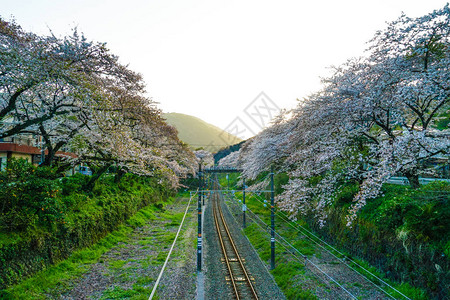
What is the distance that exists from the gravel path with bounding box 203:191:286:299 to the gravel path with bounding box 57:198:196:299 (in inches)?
38.2

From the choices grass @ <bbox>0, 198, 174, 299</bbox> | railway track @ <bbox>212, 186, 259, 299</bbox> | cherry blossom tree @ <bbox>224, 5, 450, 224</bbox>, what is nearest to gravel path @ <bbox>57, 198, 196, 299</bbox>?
grass @ <bbox>0, 198, 174, 299</bbox>

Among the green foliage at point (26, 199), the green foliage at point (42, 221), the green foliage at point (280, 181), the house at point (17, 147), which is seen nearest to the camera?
the green foliage at point (42, 221)

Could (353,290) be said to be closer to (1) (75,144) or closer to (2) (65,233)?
(2) (65,233)

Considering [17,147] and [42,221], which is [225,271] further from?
[17,147]

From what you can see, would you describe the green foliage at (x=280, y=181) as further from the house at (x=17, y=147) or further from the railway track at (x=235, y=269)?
the house at (x=17, y=147)

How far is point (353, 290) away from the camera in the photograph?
10.5 metres

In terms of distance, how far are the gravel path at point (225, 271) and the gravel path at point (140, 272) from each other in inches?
38.2

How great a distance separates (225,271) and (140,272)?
4.70 meters

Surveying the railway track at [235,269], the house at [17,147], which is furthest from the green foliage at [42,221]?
the house at [17,147]

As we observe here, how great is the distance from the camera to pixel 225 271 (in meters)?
14.5

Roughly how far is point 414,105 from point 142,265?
14751mm

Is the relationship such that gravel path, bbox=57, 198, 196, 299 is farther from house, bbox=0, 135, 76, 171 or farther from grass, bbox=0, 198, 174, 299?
house, bbox=0, 135, 76, 171

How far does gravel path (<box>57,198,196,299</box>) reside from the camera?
10188mm

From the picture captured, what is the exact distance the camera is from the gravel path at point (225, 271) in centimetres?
1186
